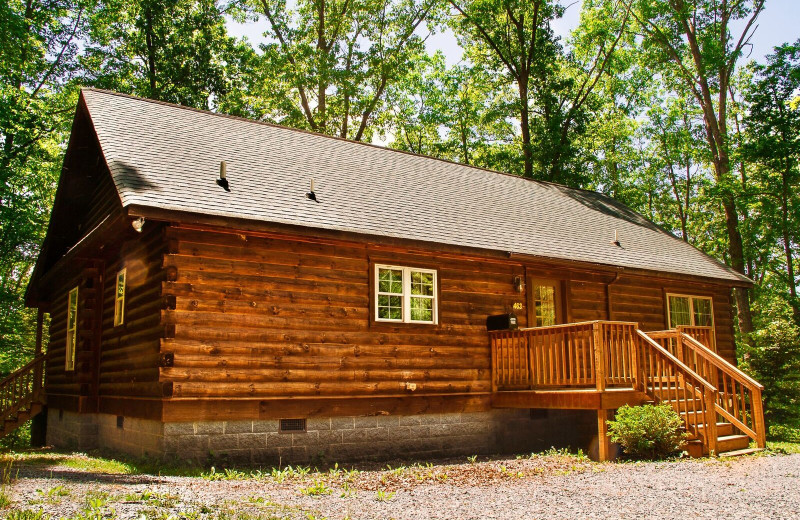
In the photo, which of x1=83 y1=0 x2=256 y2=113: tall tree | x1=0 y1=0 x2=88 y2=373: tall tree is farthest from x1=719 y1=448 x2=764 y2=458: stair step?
x1=83 y1=0 x2=256 y2=113: tall tree

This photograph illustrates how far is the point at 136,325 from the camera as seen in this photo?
11.8m

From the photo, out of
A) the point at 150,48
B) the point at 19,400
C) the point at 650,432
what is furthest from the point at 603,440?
the point at 150,48

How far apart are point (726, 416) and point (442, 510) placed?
6757mm

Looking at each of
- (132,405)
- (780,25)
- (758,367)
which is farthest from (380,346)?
(780,25)

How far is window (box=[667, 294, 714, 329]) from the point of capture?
17656 millimetres

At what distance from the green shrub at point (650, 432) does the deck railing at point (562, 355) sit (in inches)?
30.9

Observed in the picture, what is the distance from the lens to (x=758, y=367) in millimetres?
18672

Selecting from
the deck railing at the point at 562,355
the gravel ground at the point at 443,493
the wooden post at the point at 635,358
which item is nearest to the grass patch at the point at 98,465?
the gravel ground at the point at 443,493

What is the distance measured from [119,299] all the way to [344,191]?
4858 mm

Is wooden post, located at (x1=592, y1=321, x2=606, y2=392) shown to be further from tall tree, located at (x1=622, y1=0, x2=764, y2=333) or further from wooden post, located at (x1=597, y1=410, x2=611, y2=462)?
→ tall tree, located at (x1=622, y1=0, x2=764, y2=333)

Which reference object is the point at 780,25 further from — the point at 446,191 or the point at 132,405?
the point at 132,405

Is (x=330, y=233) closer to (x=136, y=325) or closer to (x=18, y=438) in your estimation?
(x=136, y=325)

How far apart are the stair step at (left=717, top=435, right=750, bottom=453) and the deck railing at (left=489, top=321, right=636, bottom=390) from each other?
5.56 ft

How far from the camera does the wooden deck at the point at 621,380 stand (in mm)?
11359
